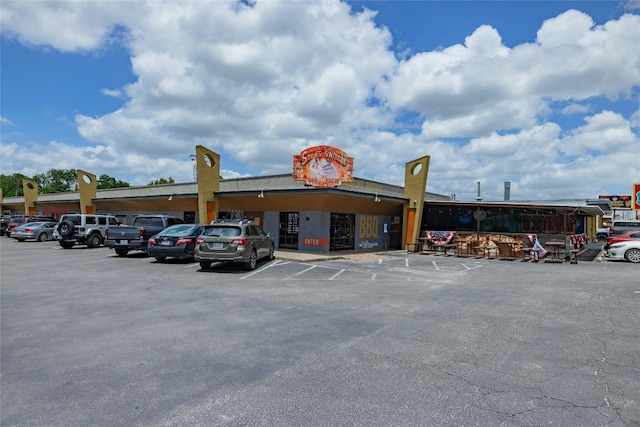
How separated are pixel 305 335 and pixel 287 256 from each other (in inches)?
510

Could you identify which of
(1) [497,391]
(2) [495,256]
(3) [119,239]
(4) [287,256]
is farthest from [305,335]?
(2) [495,256]

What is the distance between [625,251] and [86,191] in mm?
40584

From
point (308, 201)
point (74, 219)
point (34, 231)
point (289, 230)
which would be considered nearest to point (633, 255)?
point (308, 201)

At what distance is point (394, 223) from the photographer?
28.8 m

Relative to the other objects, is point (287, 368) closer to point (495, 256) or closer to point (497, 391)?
point (497, 391)

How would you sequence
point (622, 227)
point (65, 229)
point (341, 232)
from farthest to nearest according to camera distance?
point (622, 227) → point (341, 232) → point (65, 229)

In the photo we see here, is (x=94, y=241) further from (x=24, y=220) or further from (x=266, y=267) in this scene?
(x=24, y=220)

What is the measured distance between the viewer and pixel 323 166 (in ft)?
69.5

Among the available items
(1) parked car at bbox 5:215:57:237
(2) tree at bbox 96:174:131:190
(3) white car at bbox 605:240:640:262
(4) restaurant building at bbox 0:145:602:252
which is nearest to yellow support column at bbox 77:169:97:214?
(1) parked car at bbox 5:215:57:237

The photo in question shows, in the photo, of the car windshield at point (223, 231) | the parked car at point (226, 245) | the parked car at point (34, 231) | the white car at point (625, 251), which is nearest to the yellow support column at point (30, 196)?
the parked car at point (34, 231)

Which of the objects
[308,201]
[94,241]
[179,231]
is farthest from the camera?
[94,241]

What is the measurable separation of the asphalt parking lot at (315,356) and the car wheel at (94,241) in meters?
13.9

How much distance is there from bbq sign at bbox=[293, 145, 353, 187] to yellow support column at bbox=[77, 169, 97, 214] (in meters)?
24.9

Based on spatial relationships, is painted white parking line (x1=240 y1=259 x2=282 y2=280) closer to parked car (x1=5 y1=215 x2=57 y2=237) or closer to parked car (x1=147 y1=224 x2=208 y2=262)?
parked car (x1=147 y1=224 x2=208 y2=262)
